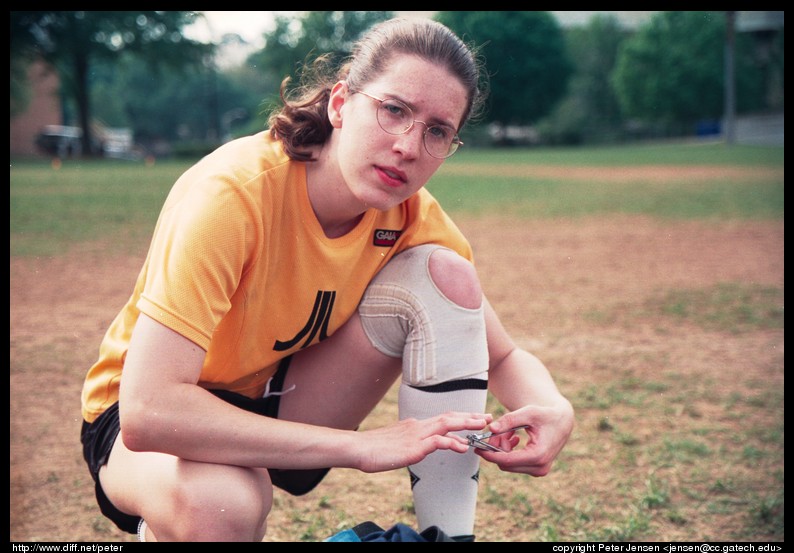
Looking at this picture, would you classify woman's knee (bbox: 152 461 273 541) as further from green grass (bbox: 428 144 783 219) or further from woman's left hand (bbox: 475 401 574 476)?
green grass (bbox: 428 144 783 219)

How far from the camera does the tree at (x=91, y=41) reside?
104 ft

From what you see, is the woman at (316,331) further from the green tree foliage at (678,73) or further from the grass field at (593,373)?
the green tree foliage at (678,73)

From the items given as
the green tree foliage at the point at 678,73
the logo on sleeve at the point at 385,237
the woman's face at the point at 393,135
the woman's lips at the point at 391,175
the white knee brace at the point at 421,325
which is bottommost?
the green tree foliage at the point at 678,73

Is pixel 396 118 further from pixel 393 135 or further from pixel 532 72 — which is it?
pixel 532 72

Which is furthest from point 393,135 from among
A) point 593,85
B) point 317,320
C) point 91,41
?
point 593,85

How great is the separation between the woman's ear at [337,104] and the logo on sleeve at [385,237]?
27cm

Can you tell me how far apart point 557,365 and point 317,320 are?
207 cm

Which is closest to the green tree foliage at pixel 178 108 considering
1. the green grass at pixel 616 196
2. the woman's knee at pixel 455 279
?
the green grass at pixel 616 196

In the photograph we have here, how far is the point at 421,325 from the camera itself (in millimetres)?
1679

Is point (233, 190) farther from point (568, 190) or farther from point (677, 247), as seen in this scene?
point (568, 190)

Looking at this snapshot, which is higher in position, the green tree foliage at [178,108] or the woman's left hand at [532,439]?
the woman's left hand at [532,439]

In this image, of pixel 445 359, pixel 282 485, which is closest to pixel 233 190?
pixel 445 359

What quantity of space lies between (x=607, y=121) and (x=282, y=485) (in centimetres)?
4973

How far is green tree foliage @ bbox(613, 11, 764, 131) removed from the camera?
3803 centimetres
